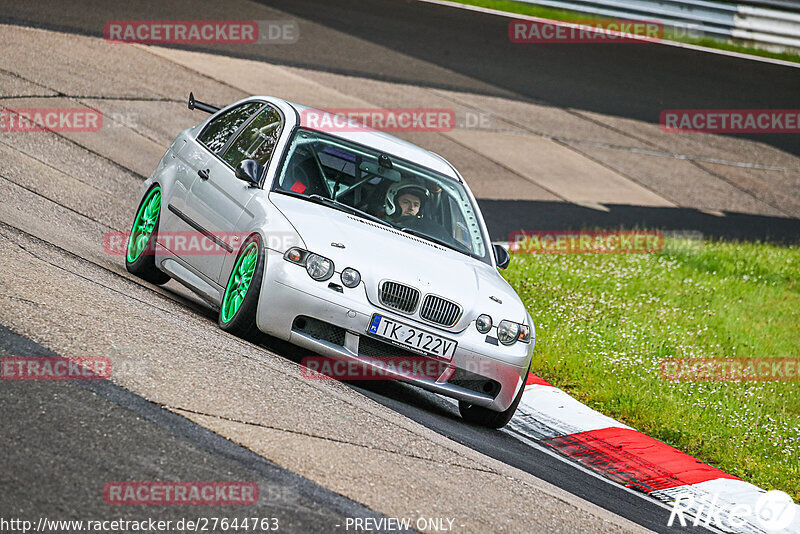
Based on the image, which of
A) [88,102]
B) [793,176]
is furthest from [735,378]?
[793,176]

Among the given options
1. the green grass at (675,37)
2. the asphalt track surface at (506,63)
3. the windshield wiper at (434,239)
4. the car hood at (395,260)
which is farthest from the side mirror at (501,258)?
the green grass at (675,37)

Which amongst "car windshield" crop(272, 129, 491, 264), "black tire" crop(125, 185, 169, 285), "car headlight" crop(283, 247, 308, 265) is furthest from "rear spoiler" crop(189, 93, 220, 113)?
"car headlight" crop(283, 247, 308, 265)

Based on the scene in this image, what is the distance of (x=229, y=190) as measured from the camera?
782 cm

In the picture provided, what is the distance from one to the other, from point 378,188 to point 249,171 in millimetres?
1006

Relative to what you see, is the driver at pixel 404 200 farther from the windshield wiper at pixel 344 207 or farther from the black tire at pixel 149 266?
the black tire at pixel 149 266

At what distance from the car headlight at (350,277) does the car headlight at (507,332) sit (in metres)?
1.02

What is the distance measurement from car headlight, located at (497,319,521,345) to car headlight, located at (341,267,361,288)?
3.35ft

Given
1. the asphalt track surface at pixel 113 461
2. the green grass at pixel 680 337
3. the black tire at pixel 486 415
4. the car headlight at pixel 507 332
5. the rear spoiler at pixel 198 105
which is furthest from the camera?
the rear spoiler at pixel 198 105

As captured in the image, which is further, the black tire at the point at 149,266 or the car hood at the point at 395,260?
the black tire at the point at 149,266

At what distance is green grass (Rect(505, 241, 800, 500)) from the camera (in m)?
8.42

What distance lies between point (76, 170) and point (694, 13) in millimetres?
17095

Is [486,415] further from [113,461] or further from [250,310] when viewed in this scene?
[113,461]

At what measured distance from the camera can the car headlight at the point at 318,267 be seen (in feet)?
22.2

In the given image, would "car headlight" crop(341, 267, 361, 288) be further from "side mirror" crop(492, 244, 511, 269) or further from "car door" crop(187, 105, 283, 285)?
"side mirror" crop(492, 244, 511, 269)
